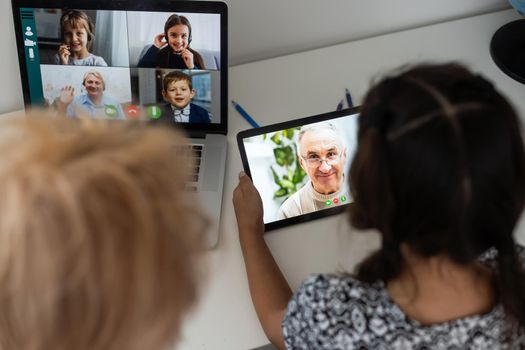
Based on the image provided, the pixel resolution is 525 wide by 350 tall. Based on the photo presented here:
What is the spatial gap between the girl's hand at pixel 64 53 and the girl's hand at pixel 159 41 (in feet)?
0.46

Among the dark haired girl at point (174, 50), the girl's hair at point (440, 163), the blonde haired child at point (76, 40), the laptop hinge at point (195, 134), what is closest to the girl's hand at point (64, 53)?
the blonde haired child at point (76, 40)

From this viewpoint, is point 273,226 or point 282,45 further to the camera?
point 282,45

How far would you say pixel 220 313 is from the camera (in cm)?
85

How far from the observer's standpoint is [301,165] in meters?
0.95

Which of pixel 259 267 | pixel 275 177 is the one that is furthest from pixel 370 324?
pixel 275 177

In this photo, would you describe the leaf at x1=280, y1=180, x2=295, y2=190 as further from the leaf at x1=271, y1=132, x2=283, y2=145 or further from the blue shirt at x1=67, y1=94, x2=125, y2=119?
the blue shirt at x1=67, y1=94, x2=125, y2=119

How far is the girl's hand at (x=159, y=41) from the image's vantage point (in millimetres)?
906

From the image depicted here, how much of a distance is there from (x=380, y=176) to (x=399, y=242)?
92mm

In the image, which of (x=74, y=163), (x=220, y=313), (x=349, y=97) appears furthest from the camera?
(x=349, y=97)

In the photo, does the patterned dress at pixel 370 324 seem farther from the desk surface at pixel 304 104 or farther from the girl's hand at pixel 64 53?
the girl's hand at pixel 64 53

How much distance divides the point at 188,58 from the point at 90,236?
0.51 metres

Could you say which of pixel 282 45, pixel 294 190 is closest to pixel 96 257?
pixel 294 190

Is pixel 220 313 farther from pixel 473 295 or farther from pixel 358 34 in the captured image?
pixel 358 34

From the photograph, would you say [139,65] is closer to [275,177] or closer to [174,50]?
[174,50]
